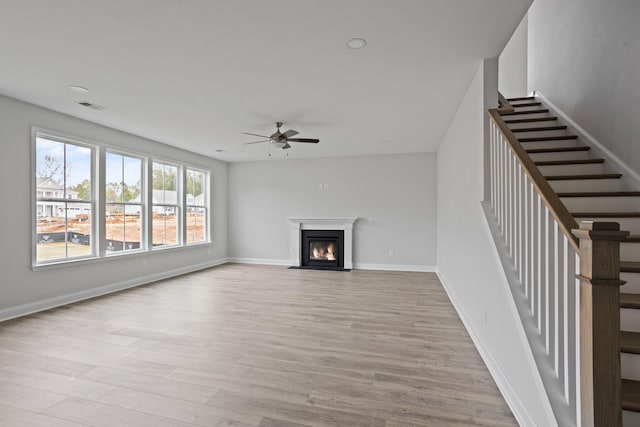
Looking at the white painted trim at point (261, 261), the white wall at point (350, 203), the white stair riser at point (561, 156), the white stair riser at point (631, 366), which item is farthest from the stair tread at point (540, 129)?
the white painted trim at point (261, 261)

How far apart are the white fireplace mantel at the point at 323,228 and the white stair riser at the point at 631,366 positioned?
5.33 m

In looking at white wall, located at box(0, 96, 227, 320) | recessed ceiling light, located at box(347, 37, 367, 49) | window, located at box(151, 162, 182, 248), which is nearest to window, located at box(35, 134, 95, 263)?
white wall, located at box(0, 96, 227, 320)

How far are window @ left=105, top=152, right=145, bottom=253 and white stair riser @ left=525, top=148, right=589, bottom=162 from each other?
5852mm

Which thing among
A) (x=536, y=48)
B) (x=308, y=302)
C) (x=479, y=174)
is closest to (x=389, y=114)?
(x=479, y=174)

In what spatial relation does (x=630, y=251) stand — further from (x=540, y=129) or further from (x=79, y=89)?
(x=79, y=89)

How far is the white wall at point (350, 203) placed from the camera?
6.55m

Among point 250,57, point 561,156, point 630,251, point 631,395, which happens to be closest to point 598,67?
point 561,156

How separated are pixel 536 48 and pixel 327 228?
15.9 feet

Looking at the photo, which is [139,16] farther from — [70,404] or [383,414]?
[383,414]

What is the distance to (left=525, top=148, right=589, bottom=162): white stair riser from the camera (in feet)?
9.85

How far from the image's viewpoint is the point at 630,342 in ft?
4.97

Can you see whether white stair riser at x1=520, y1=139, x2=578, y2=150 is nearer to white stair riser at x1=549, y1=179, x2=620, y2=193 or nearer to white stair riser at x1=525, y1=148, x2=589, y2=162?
white stair riser at x1=525, y1=148, x2=589, y2=162

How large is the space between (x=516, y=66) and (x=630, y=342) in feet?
17.1

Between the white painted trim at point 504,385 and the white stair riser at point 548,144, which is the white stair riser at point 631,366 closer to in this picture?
the white painted trim at point 504,385
